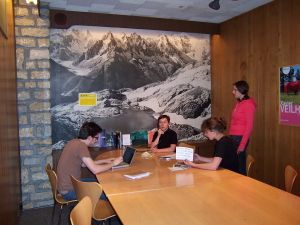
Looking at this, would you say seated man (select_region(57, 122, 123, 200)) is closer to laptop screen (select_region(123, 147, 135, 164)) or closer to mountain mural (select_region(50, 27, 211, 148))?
laptop screen (select_region(123, 147, 135, 164))

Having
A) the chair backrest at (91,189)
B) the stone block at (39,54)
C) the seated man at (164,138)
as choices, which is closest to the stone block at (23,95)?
the stone block at (39,54)

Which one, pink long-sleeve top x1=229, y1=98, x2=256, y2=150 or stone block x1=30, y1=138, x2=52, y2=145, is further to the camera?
stone block x1=30, y1=138, x2=52, y2=145

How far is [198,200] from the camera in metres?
1.89

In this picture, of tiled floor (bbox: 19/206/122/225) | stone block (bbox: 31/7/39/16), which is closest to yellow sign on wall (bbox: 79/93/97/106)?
stone block (bbox: 31/7/39/16)

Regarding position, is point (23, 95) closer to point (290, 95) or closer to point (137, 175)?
point (137, 175)

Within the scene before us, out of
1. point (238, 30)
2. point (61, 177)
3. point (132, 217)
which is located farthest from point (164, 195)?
point (238, 30)

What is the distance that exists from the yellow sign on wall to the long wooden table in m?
2.08

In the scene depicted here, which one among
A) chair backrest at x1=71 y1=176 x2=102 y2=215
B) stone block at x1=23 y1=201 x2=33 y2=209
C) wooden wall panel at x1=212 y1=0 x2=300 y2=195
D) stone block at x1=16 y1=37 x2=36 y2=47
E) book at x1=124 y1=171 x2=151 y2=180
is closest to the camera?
chair backrest at x1=71 y1=176 x2=102 y2=215

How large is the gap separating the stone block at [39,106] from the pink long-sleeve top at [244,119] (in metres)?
2.53

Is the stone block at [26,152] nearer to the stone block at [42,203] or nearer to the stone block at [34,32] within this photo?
the stone block at [42,203]

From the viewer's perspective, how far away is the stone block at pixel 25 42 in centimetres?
374

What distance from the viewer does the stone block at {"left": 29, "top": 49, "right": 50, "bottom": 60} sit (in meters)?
3.82

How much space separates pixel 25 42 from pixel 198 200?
313cm

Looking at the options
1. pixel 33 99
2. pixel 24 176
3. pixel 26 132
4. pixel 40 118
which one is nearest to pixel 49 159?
pixel 24 176
